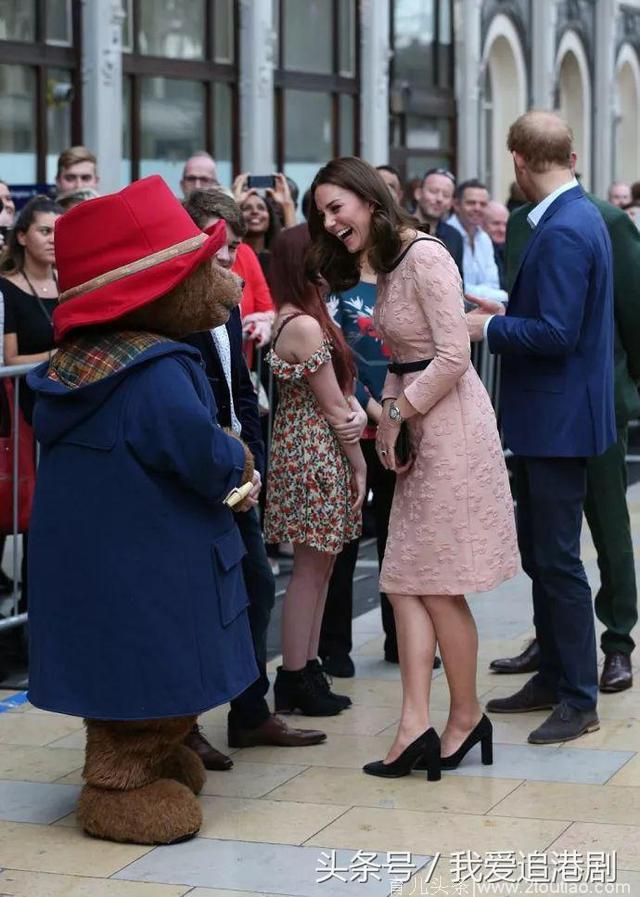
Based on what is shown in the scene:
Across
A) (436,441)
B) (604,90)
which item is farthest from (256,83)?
(436,441)

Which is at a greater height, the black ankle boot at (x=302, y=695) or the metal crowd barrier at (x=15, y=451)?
the metal crowd barrier at (x=15, y=451)

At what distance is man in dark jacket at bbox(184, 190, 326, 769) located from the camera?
5.33 m

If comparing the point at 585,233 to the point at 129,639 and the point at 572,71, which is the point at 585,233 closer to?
the point at 129,639

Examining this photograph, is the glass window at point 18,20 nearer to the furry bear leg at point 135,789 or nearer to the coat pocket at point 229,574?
the coat pocket at point 229,574

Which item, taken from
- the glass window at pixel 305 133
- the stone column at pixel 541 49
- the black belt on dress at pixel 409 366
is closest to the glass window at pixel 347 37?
the glass window at pixel 305 133

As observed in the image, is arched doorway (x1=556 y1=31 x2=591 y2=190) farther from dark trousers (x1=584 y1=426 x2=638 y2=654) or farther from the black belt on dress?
the black belt on dress

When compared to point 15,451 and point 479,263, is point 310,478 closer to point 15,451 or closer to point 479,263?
point 15,451

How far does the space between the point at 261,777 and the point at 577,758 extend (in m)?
0.97

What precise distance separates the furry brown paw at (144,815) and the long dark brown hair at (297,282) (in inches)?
70.9

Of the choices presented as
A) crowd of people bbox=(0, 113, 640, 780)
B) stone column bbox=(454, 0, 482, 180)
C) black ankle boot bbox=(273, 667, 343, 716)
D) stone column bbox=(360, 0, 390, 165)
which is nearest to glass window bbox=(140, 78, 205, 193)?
stone column bbox=(360, 0, 390, 165)

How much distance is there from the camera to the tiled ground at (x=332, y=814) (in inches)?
175

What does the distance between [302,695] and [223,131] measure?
13.0 meters

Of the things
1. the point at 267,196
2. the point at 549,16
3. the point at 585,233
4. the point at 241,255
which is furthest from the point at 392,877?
the point at 549,16

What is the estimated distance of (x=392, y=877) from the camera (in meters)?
4.41
